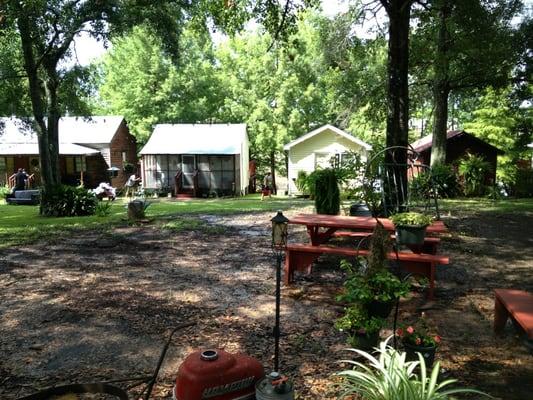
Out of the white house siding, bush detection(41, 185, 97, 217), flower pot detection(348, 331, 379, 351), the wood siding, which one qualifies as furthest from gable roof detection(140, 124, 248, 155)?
flower pot detection(348, 331, 379, 351)

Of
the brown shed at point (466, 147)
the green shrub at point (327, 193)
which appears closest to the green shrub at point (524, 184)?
the brown shed at point (466, 147)

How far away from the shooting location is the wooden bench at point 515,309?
3.18 m

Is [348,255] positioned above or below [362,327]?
above

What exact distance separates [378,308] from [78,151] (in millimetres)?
25158

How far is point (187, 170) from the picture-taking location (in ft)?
85.5

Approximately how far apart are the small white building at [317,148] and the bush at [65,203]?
13.3m

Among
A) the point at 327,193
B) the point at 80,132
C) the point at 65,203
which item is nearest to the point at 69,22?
the point at 65,203

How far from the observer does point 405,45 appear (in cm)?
848

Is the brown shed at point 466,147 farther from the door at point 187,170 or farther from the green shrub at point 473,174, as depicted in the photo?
the door at point 187,170

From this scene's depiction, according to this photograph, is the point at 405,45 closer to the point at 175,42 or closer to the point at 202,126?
the point at 175,42

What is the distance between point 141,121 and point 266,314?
29.8 meters

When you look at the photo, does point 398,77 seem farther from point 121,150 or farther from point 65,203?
point 121,150

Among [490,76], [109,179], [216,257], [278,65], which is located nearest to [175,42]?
[216,257]

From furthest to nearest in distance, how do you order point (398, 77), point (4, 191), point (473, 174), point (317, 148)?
point (317, 148)
point (4, 191)
point (473, 174)
point (398, 77)
